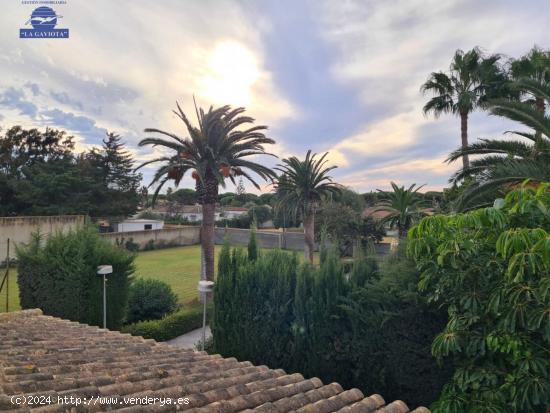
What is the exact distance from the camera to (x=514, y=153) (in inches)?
430

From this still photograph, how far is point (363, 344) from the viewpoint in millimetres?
7703

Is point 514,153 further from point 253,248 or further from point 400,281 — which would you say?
point 253,248

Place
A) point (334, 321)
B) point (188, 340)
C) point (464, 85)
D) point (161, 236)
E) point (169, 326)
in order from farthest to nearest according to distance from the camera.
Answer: point (161, 236) → point (464, 85) → point (169, 326) → point (188, 340) → point (334, 321)

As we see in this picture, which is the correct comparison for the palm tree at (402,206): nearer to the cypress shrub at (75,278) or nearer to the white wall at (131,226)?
the cypress shrub at (75,278)

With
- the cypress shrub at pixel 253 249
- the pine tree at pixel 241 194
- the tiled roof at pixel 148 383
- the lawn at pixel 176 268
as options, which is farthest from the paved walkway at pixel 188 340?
the pine tree at pixel 241 194

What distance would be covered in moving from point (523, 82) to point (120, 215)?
42834 millimetres

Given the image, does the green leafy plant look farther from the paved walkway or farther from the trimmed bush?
the trimmed bush

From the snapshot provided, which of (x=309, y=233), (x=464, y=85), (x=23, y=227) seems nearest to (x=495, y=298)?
(x=309, y=233)

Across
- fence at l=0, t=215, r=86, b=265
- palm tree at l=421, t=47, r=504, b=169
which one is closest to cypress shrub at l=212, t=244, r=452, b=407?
palm tree at l=421, t=47, r=504, b=169

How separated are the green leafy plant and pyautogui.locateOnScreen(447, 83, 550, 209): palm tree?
5221 mm

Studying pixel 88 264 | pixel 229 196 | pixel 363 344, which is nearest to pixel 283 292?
pixel 363 344

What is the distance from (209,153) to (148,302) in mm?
7144

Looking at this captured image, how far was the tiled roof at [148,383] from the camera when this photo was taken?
3406mm

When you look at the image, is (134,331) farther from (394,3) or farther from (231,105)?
(394,3)
